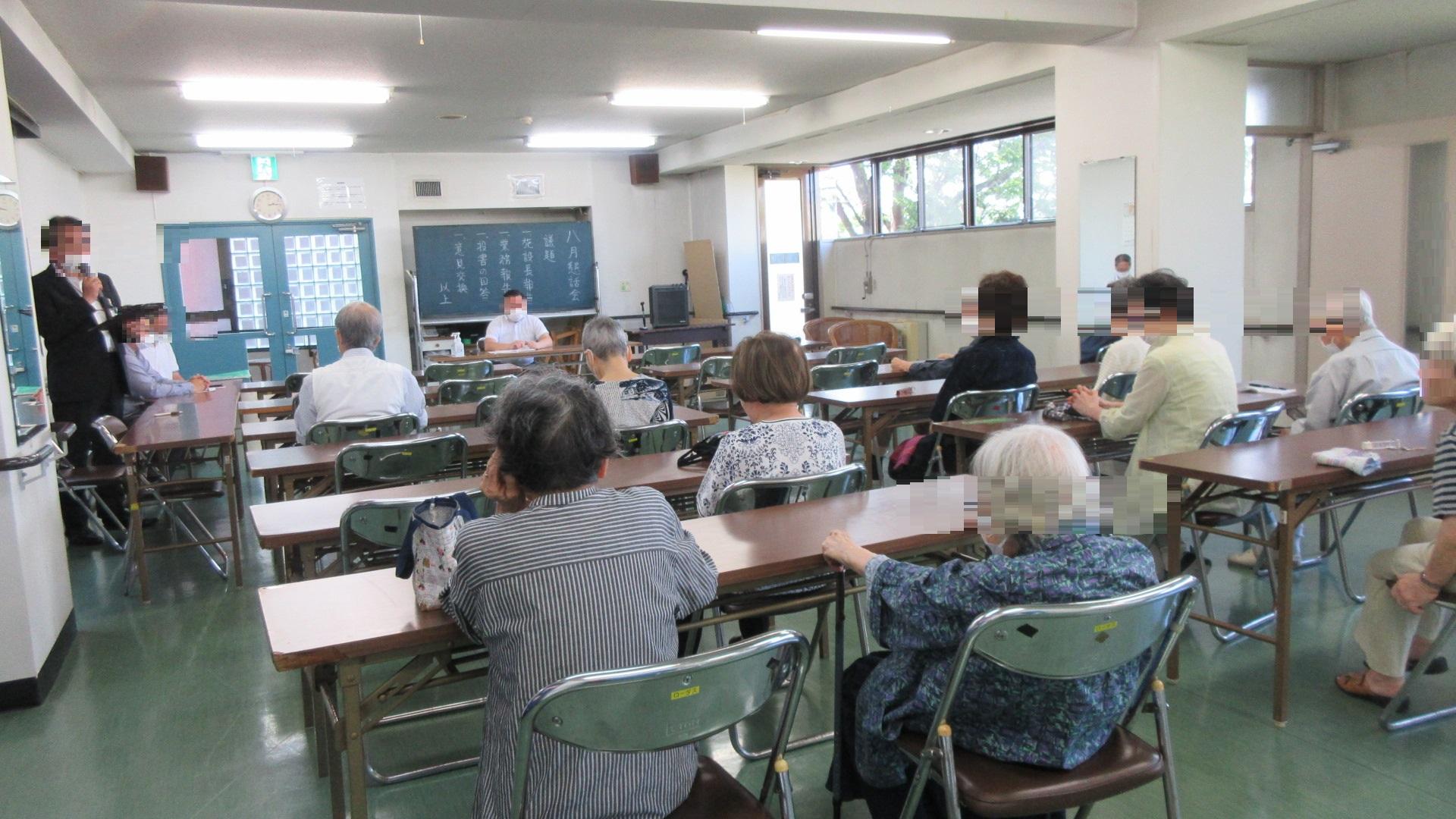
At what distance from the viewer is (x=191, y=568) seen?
186 inches

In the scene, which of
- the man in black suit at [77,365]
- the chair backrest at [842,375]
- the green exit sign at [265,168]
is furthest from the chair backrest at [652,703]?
the green exit sign at [265,168]

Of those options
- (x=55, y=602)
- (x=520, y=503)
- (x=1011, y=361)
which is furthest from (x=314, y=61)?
(x=520, y=503)

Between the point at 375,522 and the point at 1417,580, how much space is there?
2.57 meters

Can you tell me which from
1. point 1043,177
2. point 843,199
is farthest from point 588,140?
point 1043,177

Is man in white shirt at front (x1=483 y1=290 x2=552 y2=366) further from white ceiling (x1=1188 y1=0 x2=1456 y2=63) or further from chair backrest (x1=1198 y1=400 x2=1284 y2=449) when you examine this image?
chair backrest (x1=1198 y1=400 x2=1284 y2=449)

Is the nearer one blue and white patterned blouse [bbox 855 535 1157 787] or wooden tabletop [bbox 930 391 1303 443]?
blue and white patterned blouse [bbox 855 535 1157 787]

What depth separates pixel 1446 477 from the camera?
2336 mm

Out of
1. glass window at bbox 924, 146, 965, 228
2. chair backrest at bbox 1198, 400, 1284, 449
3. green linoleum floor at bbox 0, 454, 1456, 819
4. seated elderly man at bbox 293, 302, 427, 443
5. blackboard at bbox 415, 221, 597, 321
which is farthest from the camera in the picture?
blackboard at bbox 415, 221, 597, 321

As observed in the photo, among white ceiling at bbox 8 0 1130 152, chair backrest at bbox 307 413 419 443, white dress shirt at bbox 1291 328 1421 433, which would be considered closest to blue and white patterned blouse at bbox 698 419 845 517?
chair backrest at bbox 307 413 419 443

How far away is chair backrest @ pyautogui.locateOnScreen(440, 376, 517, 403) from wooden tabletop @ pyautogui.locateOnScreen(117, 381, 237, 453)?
1061 millimetres

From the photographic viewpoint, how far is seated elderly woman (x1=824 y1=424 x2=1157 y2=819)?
1593 mm

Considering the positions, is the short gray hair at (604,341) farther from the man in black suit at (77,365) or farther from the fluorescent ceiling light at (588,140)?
the fluorescent ceiling light at (588,140)

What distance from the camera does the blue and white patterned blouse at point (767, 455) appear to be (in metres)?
2.69

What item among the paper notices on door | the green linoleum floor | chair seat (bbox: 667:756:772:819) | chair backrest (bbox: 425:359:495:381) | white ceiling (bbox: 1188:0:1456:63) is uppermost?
white ceiling (bbox: 1188:0:1456:63)
